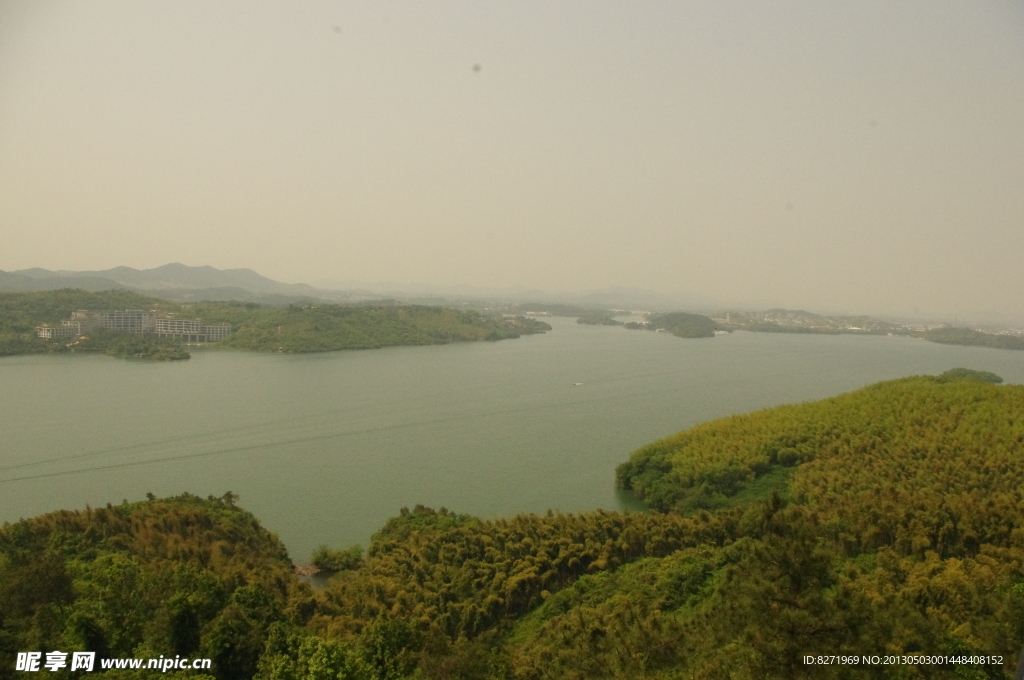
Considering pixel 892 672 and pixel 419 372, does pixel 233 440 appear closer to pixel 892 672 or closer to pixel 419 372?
pixel 419 372

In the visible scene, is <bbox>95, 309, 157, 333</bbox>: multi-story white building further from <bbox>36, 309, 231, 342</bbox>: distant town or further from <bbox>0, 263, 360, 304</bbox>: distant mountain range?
<bbox>0, 263, 360, 304</bbox>: distant mountain range

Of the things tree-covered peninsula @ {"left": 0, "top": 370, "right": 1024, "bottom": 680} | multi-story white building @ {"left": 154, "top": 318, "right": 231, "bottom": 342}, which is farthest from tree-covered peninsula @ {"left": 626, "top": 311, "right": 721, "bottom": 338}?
tree-covered peninsula @ {"left": 0, "top": 370, "right": 1024, "bottom": 680}

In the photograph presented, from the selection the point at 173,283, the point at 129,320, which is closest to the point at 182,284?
the point at 173,283

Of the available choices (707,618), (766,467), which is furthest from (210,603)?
(766,467)

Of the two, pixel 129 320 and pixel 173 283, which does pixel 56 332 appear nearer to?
pixel 129 320

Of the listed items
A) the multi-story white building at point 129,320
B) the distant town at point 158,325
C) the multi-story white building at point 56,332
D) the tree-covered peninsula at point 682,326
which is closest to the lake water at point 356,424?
the distant town at point 158,325
